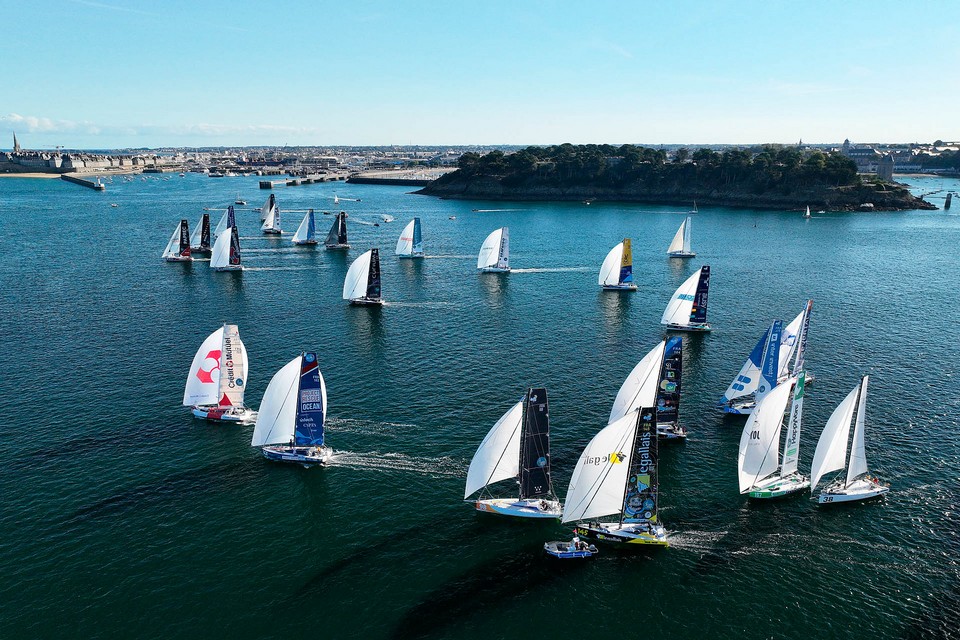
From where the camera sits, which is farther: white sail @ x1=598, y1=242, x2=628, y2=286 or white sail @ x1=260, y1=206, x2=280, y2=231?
white sail @ x1=260, y1=206, x2=280, y2=231

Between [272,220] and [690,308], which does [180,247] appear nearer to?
[272,220]

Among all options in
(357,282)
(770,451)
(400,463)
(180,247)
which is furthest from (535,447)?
(180,247)

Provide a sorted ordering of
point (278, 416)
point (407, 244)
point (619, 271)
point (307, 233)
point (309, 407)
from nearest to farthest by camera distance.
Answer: point (309, 407), point (278, 416), point (619, 271), point (407, 244), point (307, 233)

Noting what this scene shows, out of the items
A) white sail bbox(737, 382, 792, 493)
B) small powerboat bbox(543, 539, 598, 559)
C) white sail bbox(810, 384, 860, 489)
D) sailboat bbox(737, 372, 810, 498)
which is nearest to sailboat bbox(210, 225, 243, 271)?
small powerboat bbox(543, 539, 598, 559)

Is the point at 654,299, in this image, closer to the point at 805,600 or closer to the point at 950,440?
the point at 950,440

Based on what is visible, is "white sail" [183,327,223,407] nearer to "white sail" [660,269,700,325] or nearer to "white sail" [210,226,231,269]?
"white sail" [660,269,700,325]
